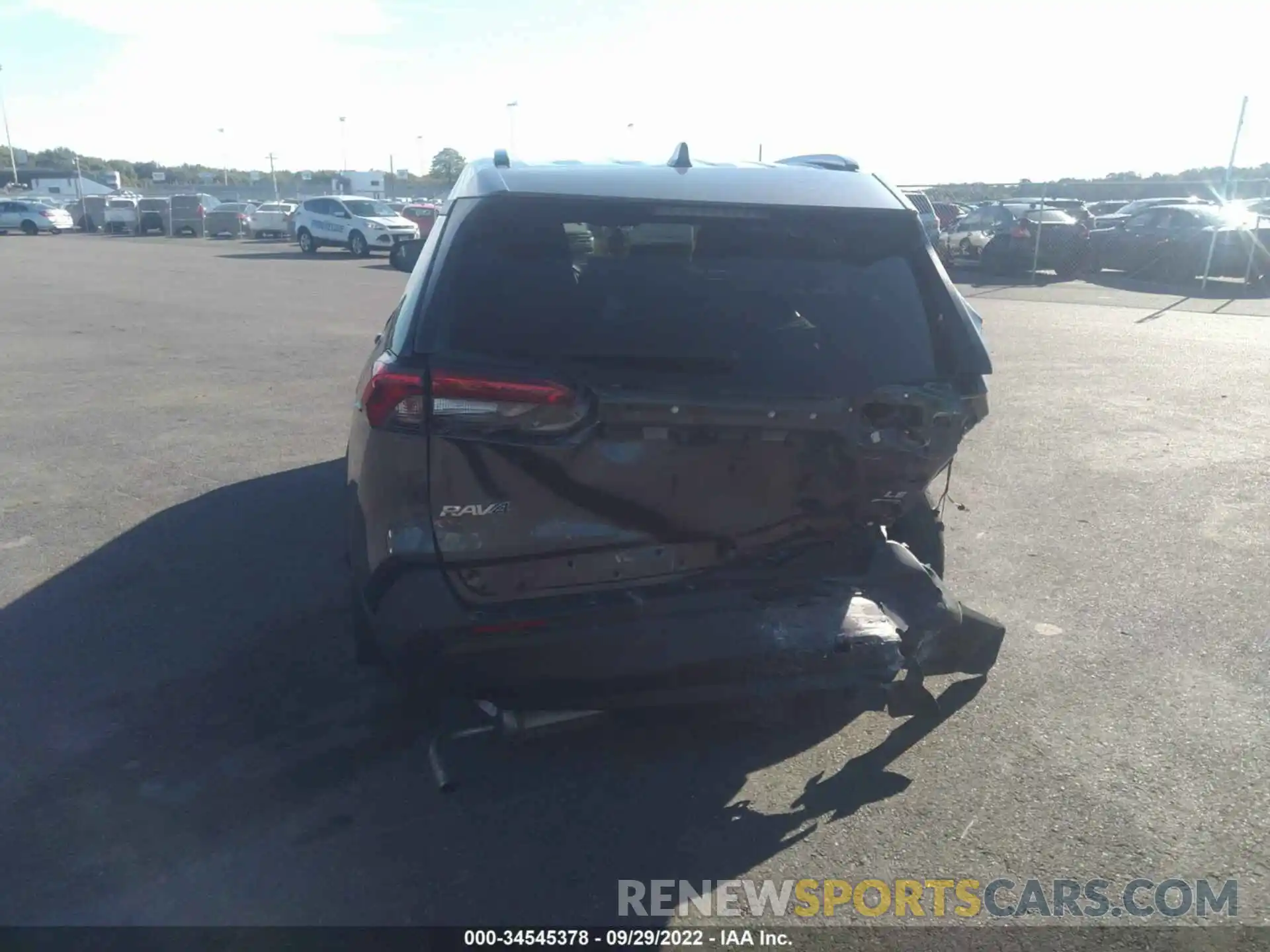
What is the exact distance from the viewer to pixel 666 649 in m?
3.19

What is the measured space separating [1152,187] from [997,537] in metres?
49.2

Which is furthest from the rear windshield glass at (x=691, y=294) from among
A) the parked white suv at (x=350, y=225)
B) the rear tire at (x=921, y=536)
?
the parked white suv at (x=350, y=225)

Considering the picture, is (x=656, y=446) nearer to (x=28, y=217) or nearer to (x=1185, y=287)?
(x=1185, y=287)

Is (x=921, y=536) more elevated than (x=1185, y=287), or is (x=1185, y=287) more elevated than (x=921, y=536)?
(x=921, y=536)

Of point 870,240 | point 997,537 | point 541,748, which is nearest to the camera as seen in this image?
point 870,240

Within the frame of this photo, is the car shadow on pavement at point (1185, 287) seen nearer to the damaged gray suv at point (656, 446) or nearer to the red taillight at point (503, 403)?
the damaged gray suv at point (656, 446)

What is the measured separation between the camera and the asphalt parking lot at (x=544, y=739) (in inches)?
126

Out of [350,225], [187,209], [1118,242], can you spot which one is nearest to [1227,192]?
[1118,242]

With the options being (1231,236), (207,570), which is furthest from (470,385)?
(1231,236)

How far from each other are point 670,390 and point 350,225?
30.5 m

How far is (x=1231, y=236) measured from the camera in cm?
2167

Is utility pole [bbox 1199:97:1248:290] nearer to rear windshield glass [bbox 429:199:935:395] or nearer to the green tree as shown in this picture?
rear windshield glass [bbox 429:199:935:395]

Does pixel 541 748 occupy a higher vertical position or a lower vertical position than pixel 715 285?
lower

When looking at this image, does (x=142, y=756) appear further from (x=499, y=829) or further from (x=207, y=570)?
(x=207, y=570)
